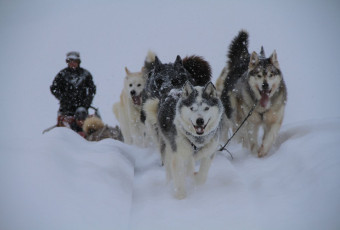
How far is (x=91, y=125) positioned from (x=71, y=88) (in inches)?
35.1

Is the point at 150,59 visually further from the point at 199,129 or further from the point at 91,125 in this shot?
the point at 199,129

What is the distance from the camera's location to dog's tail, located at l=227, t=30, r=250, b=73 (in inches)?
189

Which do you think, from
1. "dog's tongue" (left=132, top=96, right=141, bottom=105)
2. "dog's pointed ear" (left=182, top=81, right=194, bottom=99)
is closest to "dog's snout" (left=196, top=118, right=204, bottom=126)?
"dog's pointed ear" (left=182, top=81, right=194, bottom=99)

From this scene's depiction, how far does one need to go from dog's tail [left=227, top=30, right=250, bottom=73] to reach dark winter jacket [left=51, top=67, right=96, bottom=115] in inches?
96.9

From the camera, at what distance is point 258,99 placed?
4.11 m

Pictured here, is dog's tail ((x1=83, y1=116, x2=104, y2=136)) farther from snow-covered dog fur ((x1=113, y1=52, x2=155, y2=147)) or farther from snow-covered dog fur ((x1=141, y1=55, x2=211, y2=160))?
snow-covered dog fur ((x1=141, y1=55, x2=211, y2=160))

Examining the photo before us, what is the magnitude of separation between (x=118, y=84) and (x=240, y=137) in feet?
32.5

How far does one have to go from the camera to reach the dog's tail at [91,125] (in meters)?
4.98

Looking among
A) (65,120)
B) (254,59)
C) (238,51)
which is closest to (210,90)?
(254,59)

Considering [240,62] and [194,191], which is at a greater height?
[240,62]

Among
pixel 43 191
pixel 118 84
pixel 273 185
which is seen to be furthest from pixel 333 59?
pixel 118 84

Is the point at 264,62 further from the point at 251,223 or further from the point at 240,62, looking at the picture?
the point at 251,223

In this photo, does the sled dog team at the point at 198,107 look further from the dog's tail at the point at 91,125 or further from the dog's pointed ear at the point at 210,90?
the dog's tail at the point at 91,125

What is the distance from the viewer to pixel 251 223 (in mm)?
2434
